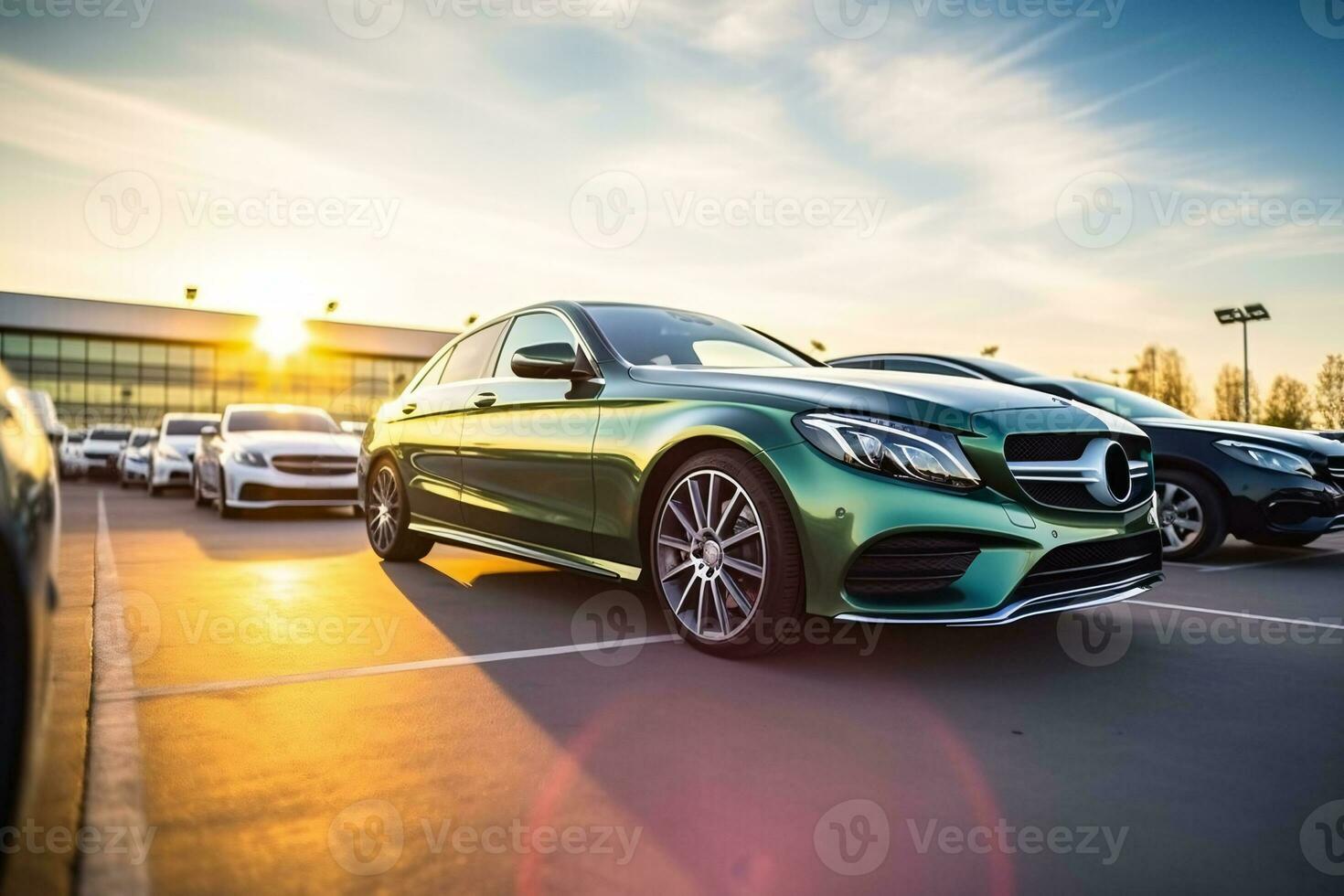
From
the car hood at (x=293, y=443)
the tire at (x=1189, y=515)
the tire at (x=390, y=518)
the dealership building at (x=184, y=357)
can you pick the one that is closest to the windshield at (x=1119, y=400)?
the tire at (x=1189, y=515)

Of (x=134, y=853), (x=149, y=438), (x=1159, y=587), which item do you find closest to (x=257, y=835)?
(x=134, y=853)

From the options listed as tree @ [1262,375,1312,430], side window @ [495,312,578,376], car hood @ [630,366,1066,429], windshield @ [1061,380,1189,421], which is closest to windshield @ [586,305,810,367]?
side window @ [495,312,578,376]

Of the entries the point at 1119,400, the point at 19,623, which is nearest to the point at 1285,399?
the point at 1119,400

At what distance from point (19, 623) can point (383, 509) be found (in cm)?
522

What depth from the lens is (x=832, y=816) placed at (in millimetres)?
2400

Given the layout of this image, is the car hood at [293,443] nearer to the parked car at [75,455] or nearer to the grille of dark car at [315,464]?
the grille of dark car at [315,464]

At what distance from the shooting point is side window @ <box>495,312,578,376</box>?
521 centimetres

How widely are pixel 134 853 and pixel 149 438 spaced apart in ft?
68.5

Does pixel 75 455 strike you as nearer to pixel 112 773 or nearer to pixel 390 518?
pixel 390 518

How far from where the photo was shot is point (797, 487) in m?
3.60

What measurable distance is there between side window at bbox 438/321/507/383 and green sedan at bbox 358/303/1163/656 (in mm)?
708

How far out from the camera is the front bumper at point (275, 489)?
10.8 meters

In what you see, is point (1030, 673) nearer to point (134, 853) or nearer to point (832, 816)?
point (832, 816)

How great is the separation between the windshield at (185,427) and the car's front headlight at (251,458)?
574cm
